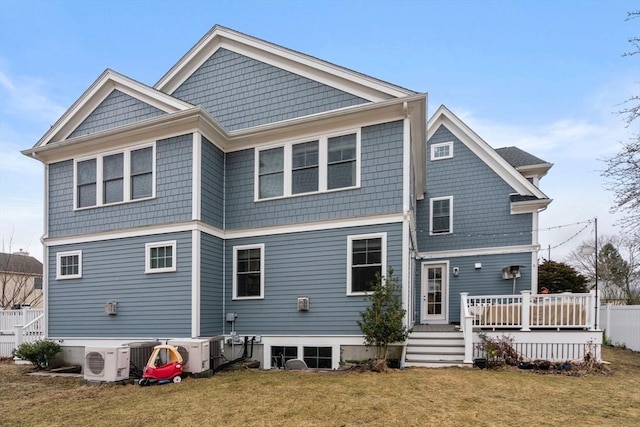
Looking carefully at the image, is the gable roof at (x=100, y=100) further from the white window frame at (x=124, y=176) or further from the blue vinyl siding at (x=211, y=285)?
the blue vinyl siding at (x=211, y=285)

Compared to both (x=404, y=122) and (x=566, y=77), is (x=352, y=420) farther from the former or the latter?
(x=566, y=77)

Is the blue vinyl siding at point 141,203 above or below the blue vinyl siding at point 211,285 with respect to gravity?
above

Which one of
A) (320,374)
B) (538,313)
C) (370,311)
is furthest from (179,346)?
(538,313)

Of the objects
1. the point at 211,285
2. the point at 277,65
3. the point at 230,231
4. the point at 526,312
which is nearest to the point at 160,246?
the point at 211,285

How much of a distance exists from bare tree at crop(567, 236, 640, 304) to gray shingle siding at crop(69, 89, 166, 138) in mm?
18695

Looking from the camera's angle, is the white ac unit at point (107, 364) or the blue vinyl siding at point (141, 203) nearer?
the white ac unit at point (107, 364)

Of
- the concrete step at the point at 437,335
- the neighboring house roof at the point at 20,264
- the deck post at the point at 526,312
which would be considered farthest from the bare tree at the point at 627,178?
the neighboring house roof at the point at 20,264

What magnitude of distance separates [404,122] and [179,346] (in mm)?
6994

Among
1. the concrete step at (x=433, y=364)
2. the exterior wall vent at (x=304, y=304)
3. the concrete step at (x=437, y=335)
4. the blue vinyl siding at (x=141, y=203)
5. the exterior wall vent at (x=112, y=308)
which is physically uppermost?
the blue vinyl siding at (x=141, y=203)

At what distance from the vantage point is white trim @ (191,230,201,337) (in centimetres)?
874

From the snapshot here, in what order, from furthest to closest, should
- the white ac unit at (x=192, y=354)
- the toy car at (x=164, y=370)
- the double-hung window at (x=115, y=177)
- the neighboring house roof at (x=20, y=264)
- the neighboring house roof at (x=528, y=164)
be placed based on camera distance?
the neighboring house roof at (x=20, y=264) → the neighboring house roof at (x=528, y=164) → the double-hung window at (x=115, y=177) → the white ac unit at (x=192, y=354) → the toy car at (x=164, y=370)

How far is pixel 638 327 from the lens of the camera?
12180 millimetres

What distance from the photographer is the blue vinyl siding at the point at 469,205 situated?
13.5 meters

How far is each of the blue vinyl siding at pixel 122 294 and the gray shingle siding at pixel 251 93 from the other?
370 cm
